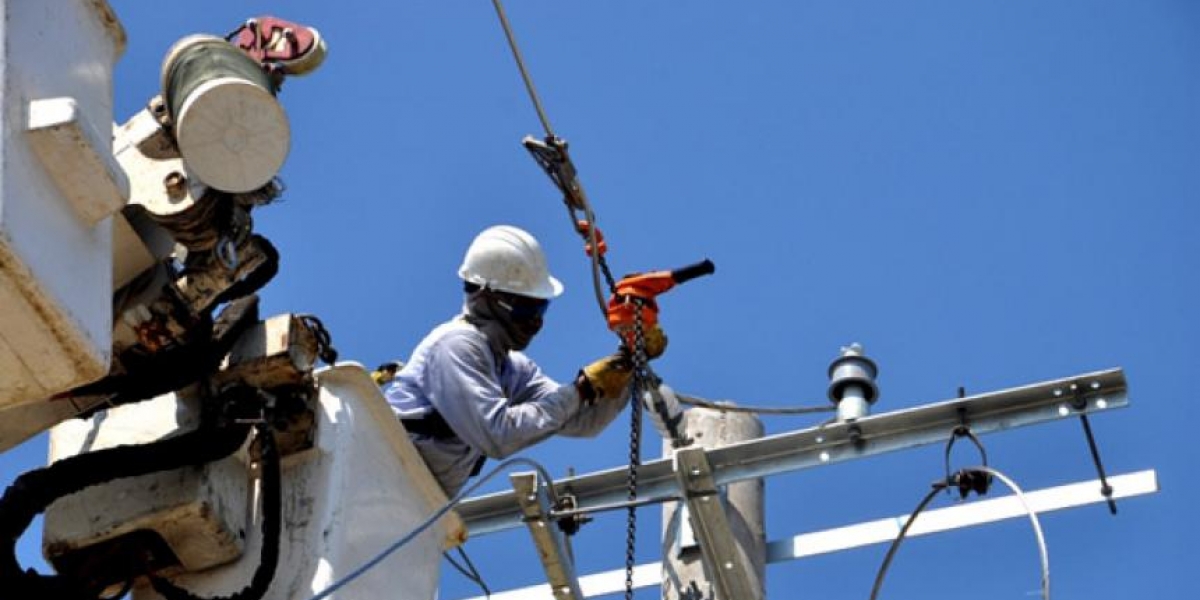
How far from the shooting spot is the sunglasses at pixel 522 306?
866cm

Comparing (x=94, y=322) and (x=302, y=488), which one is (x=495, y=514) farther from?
(x=94, y=322)

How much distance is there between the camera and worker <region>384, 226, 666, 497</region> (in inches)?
318

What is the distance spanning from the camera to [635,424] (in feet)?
26.2

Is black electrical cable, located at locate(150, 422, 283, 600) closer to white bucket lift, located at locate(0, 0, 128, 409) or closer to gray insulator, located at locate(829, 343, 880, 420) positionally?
white bucket lift, located at locate(0, 0, 128, 409)

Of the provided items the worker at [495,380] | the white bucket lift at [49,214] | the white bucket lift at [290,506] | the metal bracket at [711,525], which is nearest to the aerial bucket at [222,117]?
the white bucket lift at [49,214]

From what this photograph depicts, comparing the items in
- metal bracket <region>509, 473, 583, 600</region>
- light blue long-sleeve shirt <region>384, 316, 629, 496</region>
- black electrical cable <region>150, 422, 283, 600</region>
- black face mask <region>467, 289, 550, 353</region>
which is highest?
black face mask <region>467, 289, 550, 353</region>

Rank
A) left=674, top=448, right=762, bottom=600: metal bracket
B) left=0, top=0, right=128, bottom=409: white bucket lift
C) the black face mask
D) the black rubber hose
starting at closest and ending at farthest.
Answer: left=0, top=0, right=128, bottom=409: white bucket lift → the black rubber hose → left=674, top=448, right=762, bottom=600: metal bracket → the black face mask

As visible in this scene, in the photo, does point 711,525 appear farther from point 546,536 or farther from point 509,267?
point 509,267

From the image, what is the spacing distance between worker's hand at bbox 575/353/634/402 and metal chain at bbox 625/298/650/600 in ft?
0.15

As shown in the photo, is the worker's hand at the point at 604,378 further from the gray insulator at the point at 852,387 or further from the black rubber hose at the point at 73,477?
the black rubber hose at the point at 73,477

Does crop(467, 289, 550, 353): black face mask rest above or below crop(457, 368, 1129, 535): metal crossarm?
above

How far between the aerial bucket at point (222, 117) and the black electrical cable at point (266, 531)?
786mm

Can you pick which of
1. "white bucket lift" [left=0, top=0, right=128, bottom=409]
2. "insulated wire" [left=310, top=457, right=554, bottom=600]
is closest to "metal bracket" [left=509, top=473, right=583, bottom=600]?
"insulated wire" [left=310, top=457, right=554, bottom=600]

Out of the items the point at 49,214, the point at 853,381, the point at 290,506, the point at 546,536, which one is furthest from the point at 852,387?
the point at 49,214
